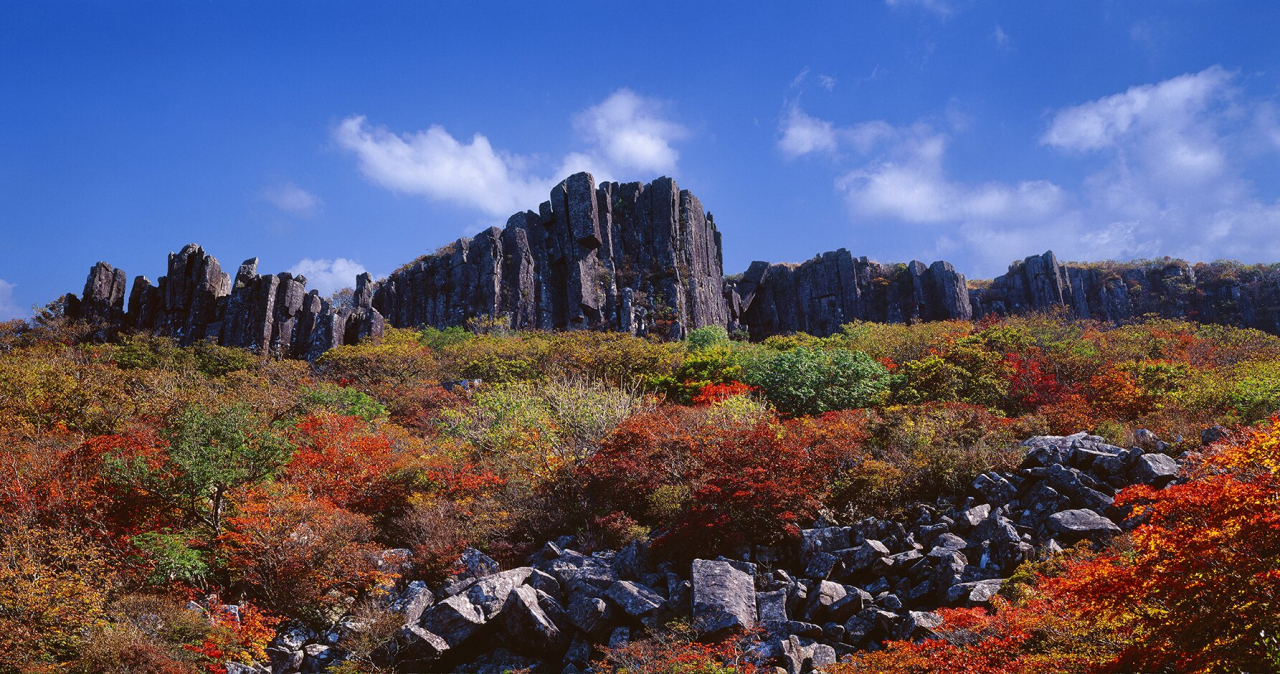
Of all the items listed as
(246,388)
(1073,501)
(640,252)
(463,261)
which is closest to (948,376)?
(1073,501)

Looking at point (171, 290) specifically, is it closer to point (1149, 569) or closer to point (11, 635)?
point (11, 635)

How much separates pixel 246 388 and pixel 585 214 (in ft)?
85.0

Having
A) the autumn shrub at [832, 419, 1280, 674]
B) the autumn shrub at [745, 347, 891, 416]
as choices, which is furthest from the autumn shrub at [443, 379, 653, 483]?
the autumn shrub at [832, 419, 1280, 674]

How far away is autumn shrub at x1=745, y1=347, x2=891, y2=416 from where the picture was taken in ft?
68.9

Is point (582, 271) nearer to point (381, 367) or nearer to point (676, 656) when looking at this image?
point (381, 367)

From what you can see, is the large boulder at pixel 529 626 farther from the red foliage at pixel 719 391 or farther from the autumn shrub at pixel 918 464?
the red foliage at pixel 719 391

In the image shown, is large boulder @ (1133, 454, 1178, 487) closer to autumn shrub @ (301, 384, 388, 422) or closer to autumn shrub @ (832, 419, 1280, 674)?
autumn shrub @ (832, 419, 1280, 674)

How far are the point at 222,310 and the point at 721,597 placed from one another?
1632 inches

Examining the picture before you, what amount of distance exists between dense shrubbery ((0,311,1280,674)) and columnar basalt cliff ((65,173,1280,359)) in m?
17.9

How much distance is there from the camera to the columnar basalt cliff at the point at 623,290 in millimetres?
40000

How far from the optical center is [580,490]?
43.9ft

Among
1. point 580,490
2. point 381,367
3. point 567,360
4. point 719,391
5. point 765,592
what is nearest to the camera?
point 765,592

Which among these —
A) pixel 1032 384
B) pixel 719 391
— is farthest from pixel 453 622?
pixel 1032 384

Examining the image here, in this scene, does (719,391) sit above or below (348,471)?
above
